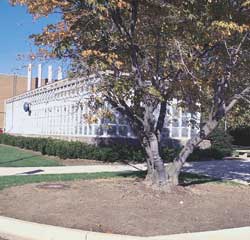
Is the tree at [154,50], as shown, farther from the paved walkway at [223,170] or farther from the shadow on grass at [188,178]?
the paved walkway at [223,170]

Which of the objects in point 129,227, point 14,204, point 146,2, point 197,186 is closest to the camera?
point 129,227

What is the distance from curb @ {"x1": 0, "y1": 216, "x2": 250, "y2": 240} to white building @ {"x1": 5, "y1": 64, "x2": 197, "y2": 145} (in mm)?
7565

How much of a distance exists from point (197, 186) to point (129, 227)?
190 inches

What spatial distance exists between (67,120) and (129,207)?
55.9 ft

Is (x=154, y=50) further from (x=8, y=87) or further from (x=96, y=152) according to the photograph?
(x=8, y=87)

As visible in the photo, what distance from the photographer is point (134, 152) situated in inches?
775

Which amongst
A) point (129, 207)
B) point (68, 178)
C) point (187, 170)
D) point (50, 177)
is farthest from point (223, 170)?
point (129, 207)

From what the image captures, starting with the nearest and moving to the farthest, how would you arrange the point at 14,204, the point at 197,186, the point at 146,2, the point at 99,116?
the point at 14,204
the point at 146,2
the point at 99,116
the point at 197,186

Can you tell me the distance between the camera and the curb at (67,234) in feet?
23.2

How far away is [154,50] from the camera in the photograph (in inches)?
428

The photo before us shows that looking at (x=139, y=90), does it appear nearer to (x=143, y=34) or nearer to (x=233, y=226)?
(x=143, y=34)

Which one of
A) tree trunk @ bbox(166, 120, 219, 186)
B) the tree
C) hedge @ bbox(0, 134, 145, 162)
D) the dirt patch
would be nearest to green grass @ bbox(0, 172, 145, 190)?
the dirt patch

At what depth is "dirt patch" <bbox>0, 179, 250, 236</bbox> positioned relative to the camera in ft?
26.2

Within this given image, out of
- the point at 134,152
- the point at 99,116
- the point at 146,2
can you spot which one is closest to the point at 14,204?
the point at 99,116
